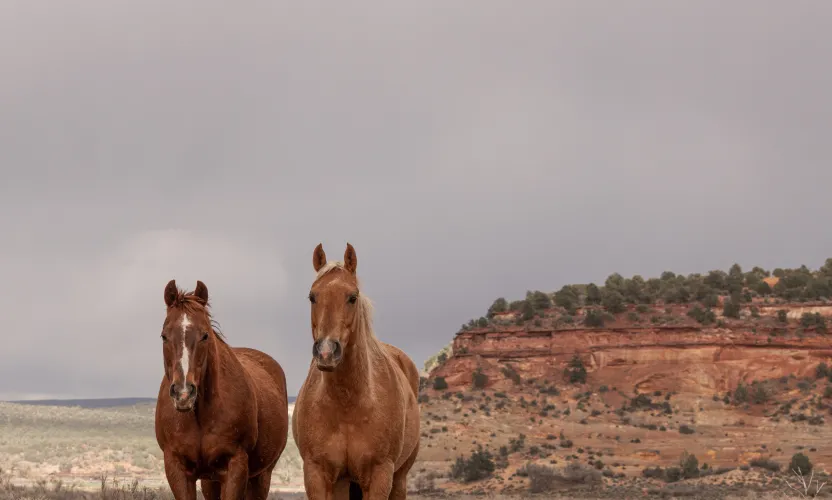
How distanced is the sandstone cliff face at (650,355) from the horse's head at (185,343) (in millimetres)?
65458

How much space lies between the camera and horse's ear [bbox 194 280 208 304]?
32.3ft

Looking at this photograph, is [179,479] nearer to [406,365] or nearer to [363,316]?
[363,316]

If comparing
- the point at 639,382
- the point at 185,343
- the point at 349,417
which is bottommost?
the point at 639,382

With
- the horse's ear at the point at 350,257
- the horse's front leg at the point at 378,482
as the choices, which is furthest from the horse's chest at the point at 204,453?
the horse's ear at the point at 350,257

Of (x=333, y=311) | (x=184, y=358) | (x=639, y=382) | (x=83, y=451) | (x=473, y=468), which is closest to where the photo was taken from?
(x=333, y=311)

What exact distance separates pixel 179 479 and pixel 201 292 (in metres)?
1.82

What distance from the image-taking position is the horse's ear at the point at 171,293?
9266mm

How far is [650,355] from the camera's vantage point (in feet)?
242

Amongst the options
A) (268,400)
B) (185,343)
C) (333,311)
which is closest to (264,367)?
(268,400)

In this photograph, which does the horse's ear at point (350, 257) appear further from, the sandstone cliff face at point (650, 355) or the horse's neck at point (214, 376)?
the sandstone cliff face at point (650, 355)

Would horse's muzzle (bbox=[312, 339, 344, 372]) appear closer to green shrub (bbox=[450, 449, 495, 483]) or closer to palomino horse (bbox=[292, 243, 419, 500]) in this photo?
palomino horse (bbox=[292, 243, 419, 500])

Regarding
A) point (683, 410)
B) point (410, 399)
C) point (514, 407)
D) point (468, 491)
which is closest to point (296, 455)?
point (514, 407)

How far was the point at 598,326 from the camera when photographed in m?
76.8

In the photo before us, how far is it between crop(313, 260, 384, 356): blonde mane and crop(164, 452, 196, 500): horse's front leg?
2.27 m
